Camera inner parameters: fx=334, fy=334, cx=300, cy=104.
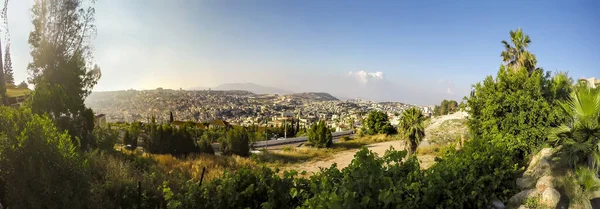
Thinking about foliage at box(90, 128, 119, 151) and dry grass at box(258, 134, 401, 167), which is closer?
foliage at box(90, 128, 119, 151)

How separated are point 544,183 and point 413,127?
11.2 metres

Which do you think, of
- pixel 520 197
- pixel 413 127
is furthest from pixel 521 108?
pixel 413 127

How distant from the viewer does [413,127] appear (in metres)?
16.3

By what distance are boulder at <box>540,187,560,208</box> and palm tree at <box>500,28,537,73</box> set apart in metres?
14.4

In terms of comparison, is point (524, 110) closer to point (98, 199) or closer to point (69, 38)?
point (98, 199)

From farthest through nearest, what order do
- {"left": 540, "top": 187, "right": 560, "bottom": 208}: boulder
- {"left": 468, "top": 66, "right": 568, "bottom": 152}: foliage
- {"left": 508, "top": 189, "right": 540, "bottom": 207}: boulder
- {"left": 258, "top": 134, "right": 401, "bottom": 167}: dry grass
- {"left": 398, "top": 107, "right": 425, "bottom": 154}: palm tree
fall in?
{"left": 258, "top": 134, "right": 401, "bottom": 167}: dry grass, {"left": 398, "top": 107, "right": 425, "bottom": 154}: palm tree, {"left": 468, "top": 66, "right": 568, "bottom": 152}: foliage, {"left": 508, "top": 189, "right": 540, "bottom": 207}: boulder, {"left": 540, "top": 187, "right": 560, "bottom": 208}: boulder

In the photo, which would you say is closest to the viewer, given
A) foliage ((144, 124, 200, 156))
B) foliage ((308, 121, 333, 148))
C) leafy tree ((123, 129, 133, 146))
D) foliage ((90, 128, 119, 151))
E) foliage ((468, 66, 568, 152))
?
foliage ((468, 66, 568, 152))

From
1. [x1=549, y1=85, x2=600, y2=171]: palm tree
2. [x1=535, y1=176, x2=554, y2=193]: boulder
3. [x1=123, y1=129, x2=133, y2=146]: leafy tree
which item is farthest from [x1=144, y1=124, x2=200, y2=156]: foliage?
[x1=549, y1=85, x2=600, y2=171]: palm tree

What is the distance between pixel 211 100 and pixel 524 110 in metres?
131

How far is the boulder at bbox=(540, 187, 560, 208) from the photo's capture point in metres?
4.69

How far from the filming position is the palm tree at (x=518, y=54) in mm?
17148

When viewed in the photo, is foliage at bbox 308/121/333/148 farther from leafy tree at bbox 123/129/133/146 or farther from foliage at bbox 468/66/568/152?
foliage at bbox 468/66/568/152

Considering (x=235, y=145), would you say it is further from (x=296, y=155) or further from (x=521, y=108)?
(x=521, y=108)

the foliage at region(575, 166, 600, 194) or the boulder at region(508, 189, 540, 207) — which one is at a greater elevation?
the foliage at region(575, 166, 600, 194)
